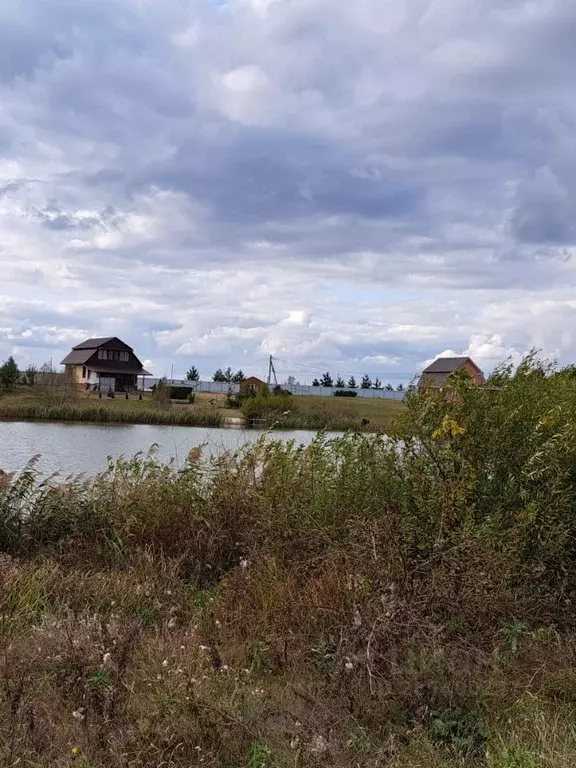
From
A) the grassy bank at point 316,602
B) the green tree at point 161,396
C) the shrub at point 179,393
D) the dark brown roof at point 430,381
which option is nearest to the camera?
the grassy bank at point 316,602

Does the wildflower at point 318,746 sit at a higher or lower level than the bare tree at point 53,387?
lower

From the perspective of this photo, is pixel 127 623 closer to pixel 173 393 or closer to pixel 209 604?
pixel 209 604

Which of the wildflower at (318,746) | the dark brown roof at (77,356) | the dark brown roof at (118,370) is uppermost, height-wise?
the dark brown roof at (77,356)

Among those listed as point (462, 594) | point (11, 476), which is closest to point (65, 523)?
point (11, 476)

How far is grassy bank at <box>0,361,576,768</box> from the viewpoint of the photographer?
11.8 ft

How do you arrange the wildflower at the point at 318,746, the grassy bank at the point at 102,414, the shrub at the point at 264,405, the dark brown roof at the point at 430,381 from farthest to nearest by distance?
1. the shrub at the point at 264,405
2. the grassy bank at the point at 102,414
3. the dark brown roof at the point at 430,381
4. the wildflower at the point at 318,746

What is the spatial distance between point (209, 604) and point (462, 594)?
74.1 inches

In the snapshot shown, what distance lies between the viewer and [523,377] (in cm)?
721

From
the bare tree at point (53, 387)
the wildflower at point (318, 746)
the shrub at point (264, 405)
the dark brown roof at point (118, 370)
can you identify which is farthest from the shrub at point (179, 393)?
the wildflower at point (318, 746)

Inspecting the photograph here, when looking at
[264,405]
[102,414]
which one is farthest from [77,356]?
[102,414]

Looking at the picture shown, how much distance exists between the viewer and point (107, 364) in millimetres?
80750

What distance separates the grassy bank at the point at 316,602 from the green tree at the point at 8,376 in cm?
4914

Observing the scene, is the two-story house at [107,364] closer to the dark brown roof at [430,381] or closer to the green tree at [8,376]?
the green tree at [8,376]

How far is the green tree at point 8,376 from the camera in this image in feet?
178
